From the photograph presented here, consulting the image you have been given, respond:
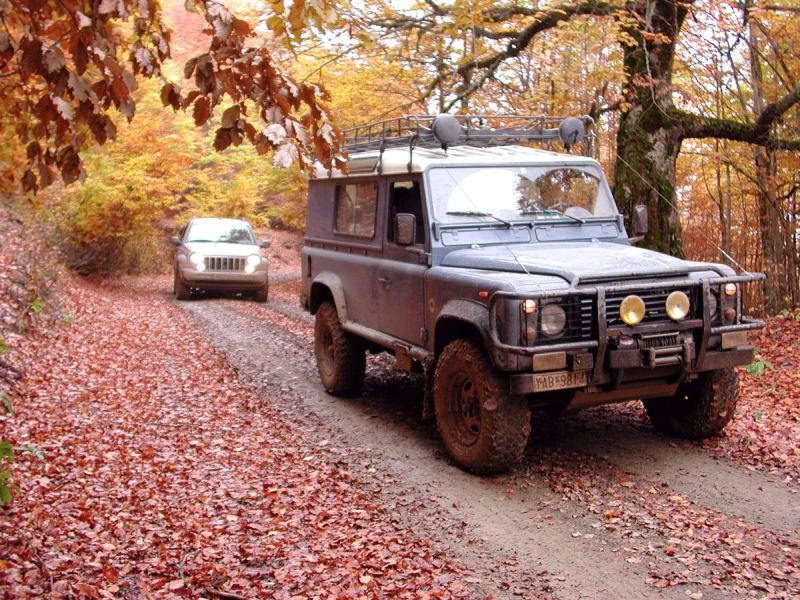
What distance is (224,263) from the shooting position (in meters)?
16.7

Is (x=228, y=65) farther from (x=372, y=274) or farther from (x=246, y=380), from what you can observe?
(x=246, y=380)

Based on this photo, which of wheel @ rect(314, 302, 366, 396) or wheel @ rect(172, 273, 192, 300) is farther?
wheel @ rect(172, 273, 192, 300)

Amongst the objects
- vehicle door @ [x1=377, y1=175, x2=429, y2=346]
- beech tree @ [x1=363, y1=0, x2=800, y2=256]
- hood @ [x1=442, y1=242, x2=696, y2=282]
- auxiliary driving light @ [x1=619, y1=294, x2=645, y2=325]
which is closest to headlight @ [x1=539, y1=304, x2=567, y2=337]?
hood @ [x1=442, y1=242, x2=696, y2=282]

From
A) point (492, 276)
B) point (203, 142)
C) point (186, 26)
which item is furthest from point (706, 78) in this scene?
point (186, 26)

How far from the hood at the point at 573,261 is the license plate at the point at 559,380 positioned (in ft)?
2.03

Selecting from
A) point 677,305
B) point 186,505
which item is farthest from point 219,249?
point 677,305

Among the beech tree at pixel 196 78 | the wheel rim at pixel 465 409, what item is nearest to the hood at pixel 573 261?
the wheel rim at pixel 465 409

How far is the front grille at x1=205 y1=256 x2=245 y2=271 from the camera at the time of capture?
16.6 m

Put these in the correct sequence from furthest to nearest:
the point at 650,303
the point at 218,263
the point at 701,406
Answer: the point at 218,263 → the point at 701,406 → the point at 650,303

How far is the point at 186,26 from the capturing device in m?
26.3

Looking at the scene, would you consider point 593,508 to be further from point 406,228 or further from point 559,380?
point 406,228

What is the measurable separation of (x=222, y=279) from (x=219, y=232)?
1252mm

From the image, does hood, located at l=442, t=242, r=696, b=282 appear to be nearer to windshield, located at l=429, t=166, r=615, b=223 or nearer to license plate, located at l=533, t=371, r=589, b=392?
windshield, located at l=429, t=166, r=615, b=223

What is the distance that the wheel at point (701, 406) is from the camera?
583 centimetres
